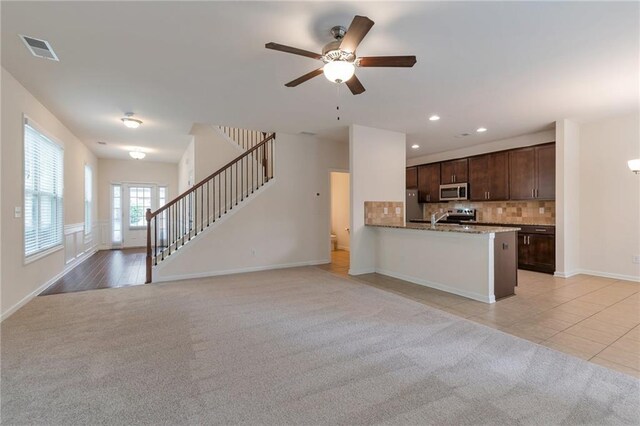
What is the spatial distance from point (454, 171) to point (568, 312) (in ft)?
14.7

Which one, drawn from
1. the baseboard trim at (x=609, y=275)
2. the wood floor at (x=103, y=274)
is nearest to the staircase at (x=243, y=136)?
the wood floor at (x=103, y=274)

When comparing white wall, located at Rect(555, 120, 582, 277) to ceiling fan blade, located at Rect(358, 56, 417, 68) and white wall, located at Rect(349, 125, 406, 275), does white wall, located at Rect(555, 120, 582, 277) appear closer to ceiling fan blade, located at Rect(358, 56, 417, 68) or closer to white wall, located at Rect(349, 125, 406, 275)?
white wall, located at Rect(349, 125, 406, 275)

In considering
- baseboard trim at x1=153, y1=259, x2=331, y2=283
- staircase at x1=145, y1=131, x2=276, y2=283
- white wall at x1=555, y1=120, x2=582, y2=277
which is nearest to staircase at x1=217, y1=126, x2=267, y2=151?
staircase at x1=145, y1=131, x2=276, y2=283

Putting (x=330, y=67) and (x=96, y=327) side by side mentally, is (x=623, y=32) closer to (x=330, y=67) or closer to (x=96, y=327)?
(x=330, y=67)

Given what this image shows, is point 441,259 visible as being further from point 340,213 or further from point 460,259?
point 340,213

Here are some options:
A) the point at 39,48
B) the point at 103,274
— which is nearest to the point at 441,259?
the point at 39,48

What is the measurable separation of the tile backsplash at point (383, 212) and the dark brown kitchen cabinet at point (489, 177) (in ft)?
6.75

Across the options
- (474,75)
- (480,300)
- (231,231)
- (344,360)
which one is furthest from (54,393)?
(474,75)

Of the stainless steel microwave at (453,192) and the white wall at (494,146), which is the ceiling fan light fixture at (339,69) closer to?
the white wall at (494,146)

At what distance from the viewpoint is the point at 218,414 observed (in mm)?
1748

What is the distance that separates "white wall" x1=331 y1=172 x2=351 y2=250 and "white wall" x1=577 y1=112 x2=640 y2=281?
5165 mm

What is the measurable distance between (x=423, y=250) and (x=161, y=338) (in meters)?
3.75

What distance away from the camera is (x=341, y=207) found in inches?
346

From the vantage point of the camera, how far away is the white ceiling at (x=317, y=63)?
2348 mm
